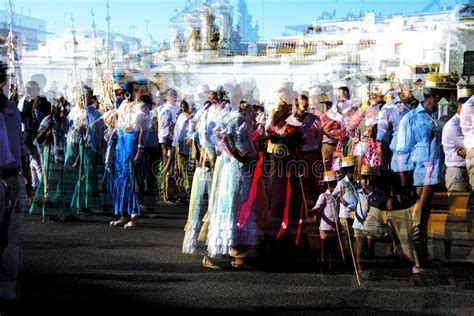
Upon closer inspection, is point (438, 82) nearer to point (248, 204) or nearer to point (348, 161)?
point (348, 161)

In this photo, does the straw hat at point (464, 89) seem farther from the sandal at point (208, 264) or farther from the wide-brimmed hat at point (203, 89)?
the sandal at point (208, 264)

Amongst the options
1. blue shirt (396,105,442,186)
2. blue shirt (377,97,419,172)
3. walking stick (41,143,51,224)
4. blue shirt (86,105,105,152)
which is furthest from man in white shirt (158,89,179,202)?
blue shirt (396,105,442,186)

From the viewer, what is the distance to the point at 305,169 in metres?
6.34

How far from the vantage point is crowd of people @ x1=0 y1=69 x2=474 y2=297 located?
538 cm

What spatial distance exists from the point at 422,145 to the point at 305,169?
1218mm

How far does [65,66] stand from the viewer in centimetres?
626

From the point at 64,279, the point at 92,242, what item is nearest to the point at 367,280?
the point at 64,279

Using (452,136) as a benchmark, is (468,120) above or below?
above

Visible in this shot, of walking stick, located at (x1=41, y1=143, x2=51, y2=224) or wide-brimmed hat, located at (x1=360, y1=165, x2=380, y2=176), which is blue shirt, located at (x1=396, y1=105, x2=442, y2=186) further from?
walking stick, located at (x1=41, y1=143, x2=51, y2=224)

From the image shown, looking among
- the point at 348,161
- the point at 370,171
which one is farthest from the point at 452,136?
the point at 348,161

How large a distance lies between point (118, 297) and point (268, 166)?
6.01 ft

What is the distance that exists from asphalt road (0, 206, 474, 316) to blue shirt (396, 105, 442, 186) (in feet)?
2.34

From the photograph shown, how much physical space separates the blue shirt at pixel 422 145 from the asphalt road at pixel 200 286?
2.34ft

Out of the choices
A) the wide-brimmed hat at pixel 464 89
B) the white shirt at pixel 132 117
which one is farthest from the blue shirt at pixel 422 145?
the white shirt at pixel 132 117
